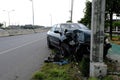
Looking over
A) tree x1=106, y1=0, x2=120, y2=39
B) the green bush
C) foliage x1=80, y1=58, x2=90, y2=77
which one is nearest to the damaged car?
foliage x1=80, y1=58, x2=90, y2=77

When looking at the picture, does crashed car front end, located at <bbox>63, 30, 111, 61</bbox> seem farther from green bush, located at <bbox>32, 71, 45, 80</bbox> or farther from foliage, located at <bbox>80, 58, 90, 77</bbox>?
green bush, located at <bbox>32, 71, 45, 80</bbox>

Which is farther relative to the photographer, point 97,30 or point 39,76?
point 39,76

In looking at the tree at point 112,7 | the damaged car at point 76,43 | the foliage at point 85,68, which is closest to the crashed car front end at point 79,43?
the damaged car at point 76,43

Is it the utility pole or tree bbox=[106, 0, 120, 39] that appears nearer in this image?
the utility pole

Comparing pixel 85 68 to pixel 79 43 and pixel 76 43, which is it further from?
pixel 76 43

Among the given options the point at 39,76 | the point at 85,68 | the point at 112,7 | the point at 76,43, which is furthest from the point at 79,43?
the point at 112,7

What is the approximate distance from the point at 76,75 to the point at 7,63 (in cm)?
433

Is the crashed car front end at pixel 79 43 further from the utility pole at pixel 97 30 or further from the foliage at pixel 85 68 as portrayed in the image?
the utility pole at pixel 97 30

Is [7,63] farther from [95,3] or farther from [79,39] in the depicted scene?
[95,3]

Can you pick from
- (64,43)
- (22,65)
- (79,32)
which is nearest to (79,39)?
(79,32)

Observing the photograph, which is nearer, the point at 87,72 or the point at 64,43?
the point at 87,72

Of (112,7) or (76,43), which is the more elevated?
(112,7)

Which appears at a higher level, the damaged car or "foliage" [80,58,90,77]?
the damaged car

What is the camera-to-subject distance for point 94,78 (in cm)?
782
